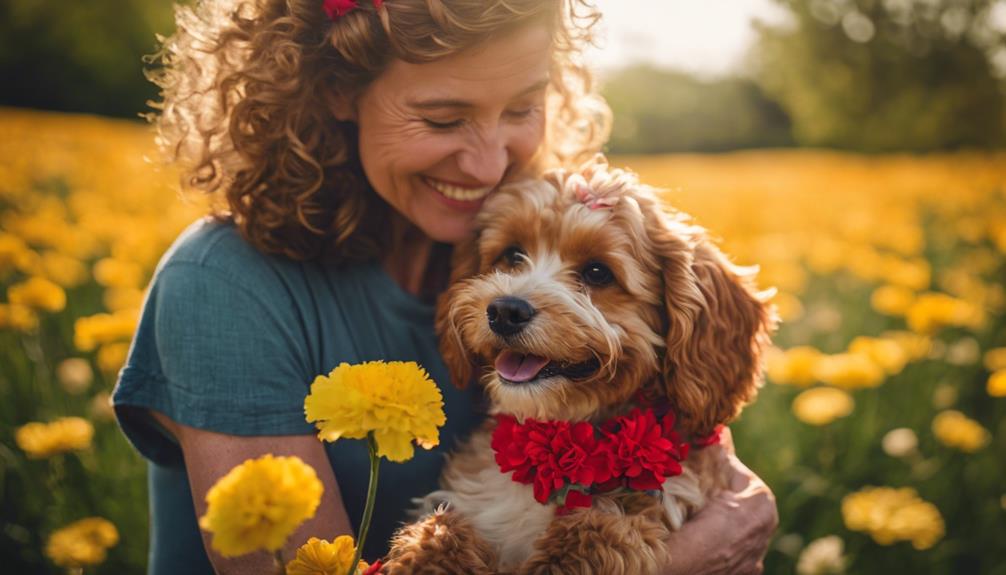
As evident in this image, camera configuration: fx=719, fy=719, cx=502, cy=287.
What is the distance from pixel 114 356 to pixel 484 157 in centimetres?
202

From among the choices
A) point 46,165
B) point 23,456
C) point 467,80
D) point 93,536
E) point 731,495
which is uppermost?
point 467,80

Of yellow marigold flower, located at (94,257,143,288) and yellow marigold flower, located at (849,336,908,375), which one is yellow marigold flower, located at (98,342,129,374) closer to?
yellow marigold flower, located at (94,257,143,288)

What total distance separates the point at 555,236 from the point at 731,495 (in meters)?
1.02

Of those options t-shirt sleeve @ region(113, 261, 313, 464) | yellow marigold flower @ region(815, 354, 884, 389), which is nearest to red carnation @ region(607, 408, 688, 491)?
t-shirt sleeve @ region(113, 261, 313, 464)

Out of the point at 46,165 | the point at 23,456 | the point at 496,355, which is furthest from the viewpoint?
the point at 46,165

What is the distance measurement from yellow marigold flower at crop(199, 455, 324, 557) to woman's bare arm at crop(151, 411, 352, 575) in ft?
3.09

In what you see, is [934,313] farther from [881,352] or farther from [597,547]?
[597,547]

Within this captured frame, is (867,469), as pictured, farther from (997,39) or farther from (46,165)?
(997,39)

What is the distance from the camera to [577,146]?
10.0ft

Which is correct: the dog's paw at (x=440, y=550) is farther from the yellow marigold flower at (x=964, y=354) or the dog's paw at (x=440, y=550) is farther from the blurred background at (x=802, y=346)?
the yellow marigold flower at (x=964, y=354)

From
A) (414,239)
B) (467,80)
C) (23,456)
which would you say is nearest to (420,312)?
(414,239)

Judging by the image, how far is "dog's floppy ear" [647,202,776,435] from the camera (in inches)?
86.8

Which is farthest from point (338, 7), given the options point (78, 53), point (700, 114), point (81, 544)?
point (700, 114)

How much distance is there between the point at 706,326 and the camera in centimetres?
228
